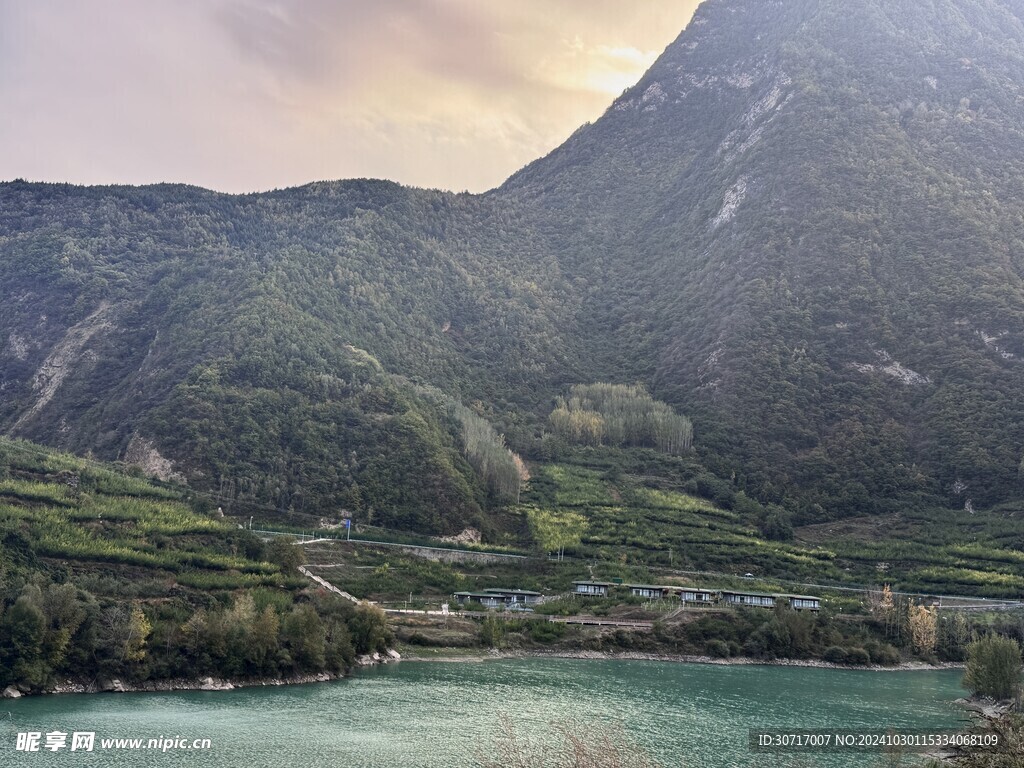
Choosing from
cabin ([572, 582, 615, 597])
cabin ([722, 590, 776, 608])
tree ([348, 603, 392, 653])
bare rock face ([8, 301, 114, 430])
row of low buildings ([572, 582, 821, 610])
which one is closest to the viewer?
tree ([348, 603, 392, 653])

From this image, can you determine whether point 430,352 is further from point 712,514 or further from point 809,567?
point 809,567

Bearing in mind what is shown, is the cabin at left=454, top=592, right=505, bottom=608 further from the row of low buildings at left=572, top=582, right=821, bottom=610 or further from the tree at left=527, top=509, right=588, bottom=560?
the tree at left=527, top=509, right=588, bottom=560

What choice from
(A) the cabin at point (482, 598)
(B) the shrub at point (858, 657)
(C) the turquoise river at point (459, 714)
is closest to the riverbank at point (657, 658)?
(B) the shrub at point (858, 657)

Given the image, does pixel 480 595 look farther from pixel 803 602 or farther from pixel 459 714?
pixel 459 714

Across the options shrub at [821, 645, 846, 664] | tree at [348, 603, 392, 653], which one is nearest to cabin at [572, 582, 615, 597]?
shrub at [821, 645, 846, 664]

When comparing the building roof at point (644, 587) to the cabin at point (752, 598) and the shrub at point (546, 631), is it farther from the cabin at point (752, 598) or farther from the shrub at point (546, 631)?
the shrub at point (546, 631)

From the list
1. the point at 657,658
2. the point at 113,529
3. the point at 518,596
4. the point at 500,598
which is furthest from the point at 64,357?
the point at 657,658

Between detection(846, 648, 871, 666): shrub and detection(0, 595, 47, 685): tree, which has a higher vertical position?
detection(0, 595, 47, 685): tree
